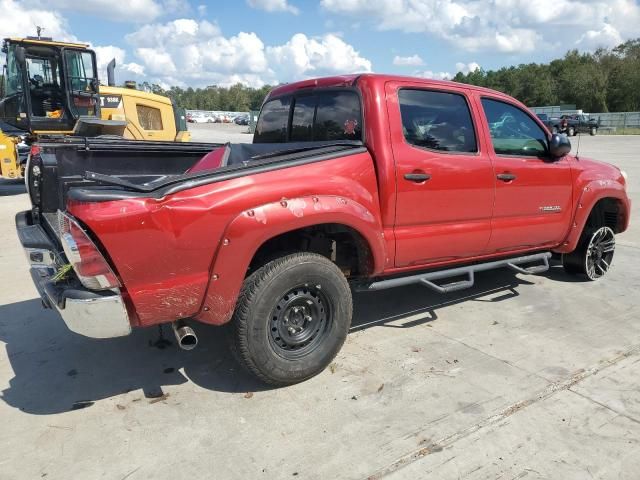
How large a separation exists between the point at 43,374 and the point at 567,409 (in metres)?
3.46

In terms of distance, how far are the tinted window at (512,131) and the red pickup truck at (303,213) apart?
15 mm

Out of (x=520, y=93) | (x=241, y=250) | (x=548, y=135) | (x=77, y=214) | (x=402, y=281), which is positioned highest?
(x=520, y=93)

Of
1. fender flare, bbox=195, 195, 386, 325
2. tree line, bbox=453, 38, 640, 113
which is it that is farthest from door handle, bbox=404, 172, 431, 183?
tree line, bbox=453, 38, 640, 113

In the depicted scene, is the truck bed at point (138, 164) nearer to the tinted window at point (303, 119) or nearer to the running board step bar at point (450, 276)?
the tinted window at point (303, 119)

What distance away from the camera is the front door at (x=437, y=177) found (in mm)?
3775

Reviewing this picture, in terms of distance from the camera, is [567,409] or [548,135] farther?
[548,135]

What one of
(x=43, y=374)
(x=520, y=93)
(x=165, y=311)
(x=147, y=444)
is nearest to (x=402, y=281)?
Answer: (x=165, y=311)

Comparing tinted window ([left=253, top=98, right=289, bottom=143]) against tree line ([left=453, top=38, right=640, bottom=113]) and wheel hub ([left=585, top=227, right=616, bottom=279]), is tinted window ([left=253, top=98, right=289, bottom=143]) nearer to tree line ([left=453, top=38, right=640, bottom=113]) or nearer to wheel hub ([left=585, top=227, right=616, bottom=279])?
wheel hub ([left=585, top=227, right=616, bottom=279])

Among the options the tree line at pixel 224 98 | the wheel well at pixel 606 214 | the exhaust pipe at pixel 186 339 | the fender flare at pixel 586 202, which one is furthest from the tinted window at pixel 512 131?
the tree line at pixel 224 98

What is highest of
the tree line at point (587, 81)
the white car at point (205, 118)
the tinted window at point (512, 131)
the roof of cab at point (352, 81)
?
the tree line at point (587, 81)

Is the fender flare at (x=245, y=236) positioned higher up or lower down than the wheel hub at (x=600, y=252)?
higher up

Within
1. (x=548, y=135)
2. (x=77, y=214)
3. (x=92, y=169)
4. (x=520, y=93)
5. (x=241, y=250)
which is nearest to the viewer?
(x=77, y=214)

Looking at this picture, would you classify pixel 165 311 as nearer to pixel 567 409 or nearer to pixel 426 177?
pixel 426 177

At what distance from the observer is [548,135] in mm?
4887
